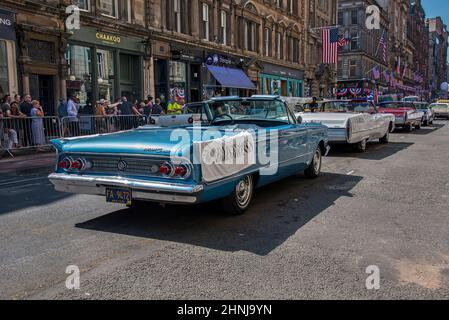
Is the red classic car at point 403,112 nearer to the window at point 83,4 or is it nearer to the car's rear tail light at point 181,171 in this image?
the window at point 83,4

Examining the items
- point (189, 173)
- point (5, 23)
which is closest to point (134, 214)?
point (189, 173)

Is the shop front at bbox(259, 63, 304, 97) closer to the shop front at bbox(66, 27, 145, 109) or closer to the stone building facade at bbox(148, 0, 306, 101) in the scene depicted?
the stone building facade at bbox(148, 0, 306, 101)

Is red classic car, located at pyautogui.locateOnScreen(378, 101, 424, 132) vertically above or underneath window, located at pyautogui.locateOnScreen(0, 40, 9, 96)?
underneath

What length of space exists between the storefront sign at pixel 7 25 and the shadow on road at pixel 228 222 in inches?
461

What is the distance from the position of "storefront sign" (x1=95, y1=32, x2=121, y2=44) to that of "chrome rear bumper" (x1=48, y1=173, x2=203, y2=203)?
14900mm

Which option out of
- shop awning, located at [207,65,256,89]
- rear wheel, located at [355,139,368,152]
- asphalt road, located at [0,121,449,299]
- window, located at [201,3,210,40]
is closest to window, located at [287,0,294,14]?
shop awning, located at [207,65,256,89]

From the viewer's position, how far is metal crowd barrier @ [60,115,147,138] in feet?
48.1

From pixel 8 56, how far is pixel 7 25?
3.35ft

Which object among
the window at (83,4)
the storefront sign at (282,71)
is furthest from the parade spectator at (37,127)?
the storefront sign at (282,71)

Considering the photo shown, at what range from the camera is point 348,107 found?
14.0 metres

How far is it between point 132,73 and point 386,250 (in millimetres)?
18862

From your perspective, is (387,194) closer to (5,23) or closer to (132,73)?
(5,23)

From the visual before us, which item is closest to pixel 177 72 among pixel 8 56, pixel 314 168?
pixel 8 56

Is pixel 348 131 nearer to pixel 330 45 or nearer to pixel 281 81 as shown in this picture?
pixel 330 45
